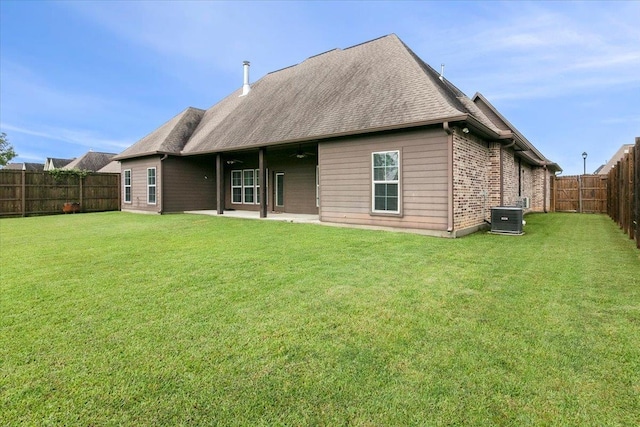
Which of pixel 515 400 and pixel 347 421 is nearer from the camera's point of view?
pixel 347 421

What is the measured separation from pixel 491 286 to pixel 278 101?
12389 millimetres

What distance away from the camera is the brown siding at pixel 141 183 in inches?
608

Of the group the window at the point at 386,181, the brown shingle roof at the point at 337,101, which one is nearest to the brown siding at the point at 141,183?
the brown shingle roof at the point at 337,101

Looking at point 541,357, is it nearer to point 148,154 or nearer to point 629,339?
point 629,339

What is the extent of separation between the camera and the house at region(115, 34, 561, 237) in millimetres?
8383

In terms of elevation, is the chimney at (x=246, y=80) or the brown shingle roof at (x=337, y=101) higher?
the chimney at (x=246, y=80)

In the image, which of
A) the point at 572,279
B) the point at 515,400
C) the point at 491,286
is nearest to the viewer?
the point at 515,400

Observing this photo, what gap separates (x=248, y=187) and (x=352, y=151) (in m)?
7.93

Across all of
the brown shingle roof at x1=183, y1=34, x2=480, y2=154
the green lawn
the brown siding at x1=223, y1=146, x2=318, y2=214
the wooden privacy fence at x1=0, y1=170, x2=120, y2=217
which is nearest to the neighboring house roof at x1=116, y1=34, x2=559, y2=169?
the brown shingle roof at x1=183, y1=34, x2=480, y2=154

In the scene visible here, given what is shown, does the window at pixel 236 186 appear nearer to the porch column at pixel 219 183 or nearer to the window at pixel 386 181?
the porch column at pixel 219 183

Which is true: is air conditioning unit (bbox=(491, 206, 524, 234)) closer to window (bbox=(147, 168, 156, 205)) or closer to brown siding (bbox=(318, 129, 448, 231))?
brown siding (bbox=(318, 129, 448, 231))

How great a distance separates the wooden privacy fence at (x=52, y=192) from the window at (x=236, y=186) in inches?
265

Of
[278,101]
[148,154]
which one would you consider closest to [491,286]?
[278,101]

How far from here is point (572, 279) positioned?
441 centimetres
